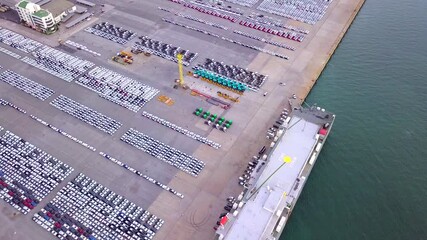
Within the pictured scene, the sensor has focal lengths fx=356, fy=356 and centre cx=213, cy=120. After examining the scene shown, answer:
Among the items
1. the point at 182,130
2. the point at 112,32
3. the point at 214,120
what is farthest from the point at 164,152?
the point at 112,32

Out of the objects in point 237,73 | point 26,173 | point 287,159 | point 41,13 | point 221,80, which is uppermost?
point 237,73

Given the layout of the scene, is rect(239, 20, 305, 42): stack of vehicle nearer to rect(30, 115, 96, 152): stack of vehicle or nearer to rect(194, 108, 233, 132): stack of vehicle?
rect(194, 108, 233, 132): stack of vehicle

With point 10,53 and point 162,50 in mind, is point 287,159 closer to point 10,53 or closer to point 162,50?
point 162,50

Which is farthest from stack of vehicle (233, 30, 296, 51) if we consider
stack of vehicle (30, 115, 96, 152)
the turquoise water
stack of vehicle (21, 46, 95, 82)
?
stack of vehicle (30, 115, 96, 152)

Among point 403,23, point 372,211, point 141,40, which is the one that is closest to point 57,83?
point 141,40

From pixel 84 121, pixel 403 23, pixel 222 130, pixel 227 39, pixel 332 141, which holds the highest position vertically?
pixel 403 23

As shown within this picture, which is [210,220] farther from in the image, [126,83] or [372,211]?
[126,83]
